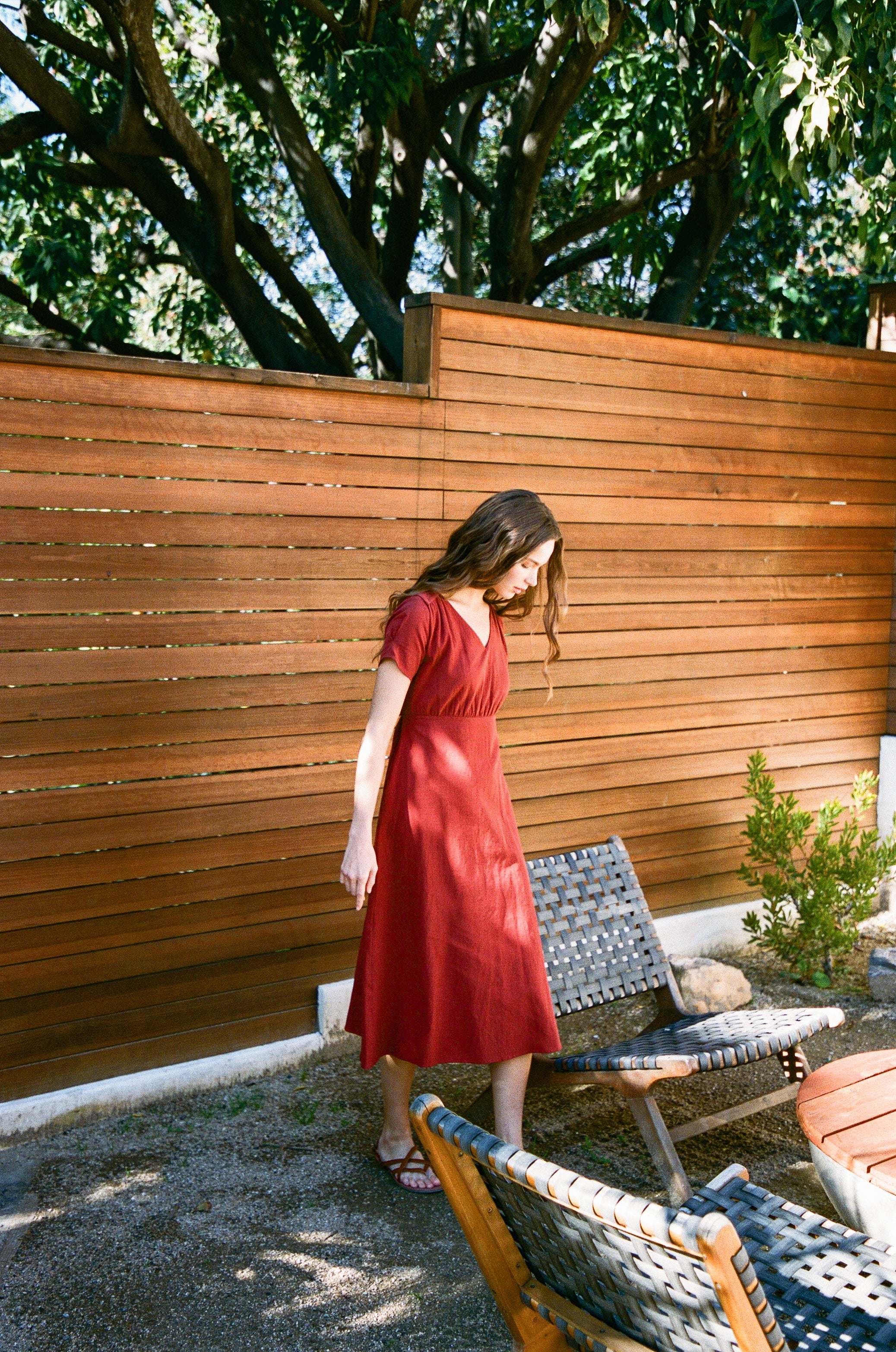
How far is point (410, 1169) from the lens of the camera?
11.3 ft

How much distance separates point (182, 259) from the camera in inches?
349

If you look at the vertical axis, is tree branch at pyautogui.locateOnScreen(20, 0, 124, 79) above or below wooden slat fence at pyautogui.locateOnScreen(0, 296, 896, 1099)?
above

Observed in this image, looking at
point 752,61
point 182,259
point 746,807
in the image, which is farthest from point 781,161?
point 182,259

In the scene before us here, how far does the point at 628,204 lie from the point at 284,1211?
6045mm

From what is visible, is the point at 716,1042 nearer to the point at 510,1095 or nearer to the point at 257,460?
the point at 510,1095

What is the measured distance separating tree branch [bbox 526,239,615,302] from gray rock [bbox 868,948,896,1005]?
4.97m

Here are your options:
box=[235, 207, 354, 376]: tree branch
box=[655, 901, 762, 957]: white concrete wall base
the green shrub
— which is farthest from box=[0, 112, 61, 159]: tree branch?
box=[655, 901, 762, 957]: white concrete wall base

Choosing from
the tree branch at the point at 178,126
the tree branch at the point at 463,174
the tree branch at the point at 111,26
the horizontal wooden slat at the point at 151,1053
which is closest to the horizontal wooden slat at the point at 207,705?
the horizontal wooden slat at the point at 151,1053

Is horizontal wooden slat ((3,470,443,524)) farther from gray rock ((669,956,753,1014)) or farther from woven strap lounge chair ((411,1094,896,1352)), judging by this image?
woven strap lounge chair ((411,1094,896,1352))

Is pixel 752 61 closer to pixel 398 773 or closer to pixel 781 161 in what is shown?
pixel 781 161

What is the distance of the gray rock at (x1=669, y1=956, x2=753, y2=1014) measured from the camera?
4.61 meters

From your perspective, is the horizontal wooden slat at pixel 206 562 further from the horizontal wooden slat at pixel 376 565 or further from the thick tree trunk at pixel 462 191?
the thick tree trunk at pixel 462 191

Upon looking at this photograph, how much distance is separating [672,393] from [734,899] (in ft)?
7.61

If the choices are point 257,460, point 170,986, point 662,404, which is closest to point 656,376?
point 662,404
